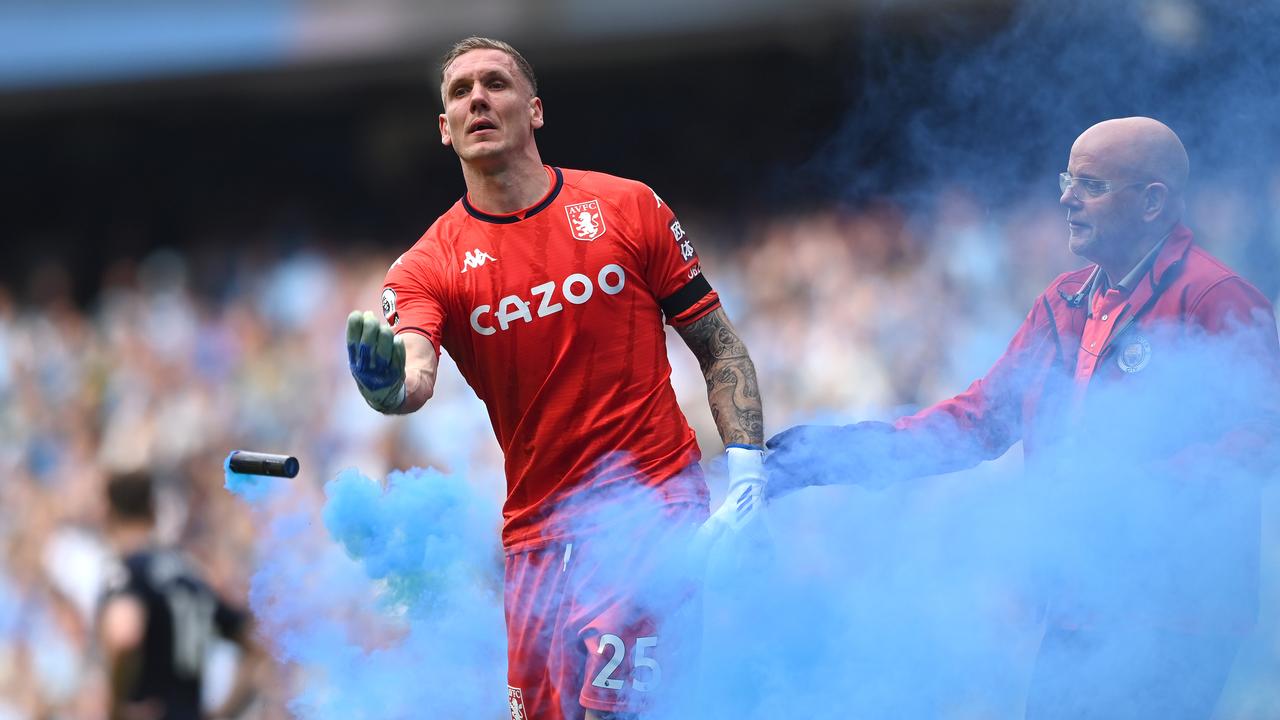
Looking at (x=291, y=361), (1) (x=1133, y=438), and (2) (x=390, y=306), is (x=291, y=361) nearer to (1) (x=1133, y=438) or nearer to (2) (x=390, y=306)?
(2) (x=390, y=306)

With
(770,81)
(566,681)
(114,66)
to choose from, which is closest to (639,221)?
(566,681)

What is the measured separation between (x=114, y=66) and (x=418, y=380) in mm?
9911

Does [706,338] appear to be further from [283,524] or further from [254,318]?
[254,318]

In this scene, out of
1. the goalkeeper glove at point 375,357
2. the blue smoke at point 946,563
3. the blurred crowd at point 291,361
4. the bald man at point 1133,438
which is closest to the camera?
the goalkeeper glove at point 375,357

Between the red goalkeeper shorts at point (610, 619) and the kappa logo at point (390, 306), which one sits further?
the kappa logo at point (390, 306)

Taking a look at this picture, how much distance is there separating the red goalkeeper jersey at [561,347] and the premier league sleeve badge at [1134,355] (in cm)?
136

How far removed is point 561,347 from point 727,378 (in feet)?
1.83

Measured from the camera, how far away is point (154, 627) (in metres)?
6.64

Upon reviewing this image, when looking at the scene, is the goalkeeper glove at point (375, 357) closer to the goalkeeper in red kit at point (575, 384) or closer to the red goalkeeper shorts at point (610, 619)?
the goalkeeper in red kit at point (575, 384)

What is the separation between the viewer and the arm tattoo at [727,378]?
4.30 meters

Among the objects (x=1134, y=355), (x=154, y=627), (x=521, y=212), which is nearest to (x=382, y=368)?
(x=521, y=212)

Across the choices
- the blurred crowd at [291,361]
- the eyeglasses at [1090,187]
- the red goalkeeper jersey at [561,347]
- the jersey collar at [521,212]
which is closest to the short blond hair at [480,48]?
the jersey collar at [521,212]

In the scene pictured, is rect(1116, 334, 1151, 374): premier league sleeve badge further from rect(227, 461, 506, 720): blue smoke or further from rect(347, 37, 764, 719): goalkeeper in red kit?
rect(227, 461, 506, 720): blue smoke

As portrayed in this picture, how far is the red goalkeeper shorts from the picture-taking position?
13.3 feet
